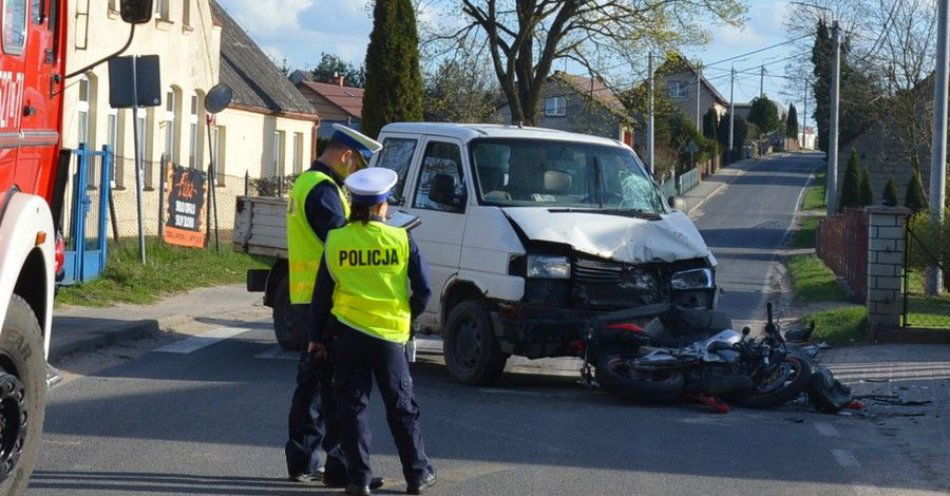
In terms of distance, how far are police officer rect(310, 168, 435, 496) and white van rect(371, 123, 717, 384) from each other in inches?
146

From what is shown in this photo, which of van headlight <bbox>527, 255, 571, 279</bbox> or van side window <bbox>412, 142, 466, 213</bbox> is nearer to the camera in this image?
van headlight <bbox>527, 255, 571, 279</bbox>

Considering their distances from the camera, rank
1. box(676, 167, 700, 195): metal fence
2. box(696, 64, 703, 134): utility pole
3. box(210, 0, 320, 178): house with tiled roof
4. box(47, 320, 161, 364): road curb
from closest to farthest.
Result: box(47, 320, 161, 364): road curb < box(210, 0, 320, 178): house with tiled roof < box(676, 167, 700, 195): metal fence < box(696, 64, 703, 134): utility pole

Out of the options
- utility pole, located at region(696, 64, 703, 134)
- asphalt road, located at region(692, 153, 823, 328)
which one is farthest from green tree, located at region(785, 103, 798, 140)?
asphalt road, located at region(692, 153, 823, 328)

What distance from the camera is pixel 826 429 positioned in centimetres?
973

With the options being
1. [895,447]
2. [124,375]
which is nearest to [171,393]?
[124,375]

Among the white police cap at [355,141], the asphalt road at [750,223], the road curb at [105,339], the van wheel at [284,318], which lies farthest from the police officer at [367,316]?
the asphalt road at [750,223]

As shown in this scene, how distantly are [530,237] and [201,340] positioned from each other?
4.90 m

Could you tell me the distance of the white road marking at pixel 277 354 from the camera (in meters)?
12.9

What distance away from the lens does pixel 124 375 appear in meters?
11.4

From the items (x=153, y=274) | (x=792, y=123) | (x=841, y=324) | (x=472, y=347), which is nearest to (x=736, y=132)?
(x=792, y=123)

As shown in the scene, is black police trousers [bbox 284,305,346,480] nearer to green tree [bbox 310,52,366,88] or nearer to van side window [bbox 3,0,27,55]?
van side window [bbox 3,0,27,55]

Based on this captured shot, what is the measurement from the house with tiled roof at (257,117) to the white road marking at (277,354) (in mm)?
20680

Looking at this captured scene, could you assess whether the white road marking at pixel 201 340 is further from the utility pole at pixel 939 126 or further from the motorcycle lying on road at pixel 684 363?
the utility pole at pixel 939 126

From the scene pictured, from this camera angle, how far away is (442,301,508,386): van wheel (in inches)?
433
